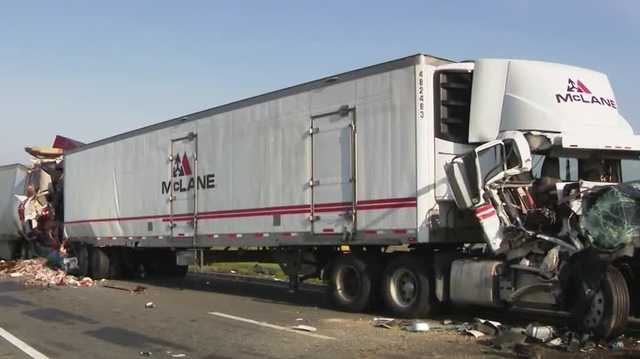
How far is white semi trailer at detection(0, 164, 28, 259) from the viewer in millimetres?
24562

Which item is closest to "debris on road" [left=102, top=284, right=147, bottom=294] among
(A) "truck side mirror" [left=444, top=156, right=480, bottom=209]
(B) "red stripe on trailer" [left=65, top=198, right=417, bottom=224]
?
(B) "red stripe on trailer" [left=65, top=198, right=417, bottom=224]

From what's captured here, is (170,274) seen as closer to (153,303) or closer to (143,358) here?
(153,303)

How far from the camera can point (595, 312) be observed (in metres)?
8.49

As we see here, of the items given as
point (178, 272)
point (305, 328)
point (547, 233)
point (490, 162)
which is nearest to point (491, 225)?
point (547, 233)

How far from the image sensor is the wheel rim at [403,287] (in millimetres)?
10977

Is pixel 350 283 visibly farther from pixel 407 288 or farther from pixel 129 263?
pixel 129 263

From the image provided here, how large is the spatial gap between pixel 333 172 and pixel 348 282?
1891 millimetres

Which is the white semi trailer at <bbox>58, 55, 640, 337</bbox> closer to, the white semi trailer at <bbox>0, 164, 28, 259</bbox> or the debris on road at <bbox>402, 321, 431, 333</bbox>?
the debris on road at <bbox>402, 321, 431, 333</bbox>

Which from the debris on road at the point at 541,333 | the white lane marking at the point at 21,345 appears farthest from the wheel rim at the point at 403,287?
the white lane marking at the point at 21,345

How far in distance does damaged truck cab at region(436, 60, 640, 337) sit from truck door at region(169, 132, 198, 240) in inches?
271

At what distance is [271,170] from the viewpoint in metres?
13.5

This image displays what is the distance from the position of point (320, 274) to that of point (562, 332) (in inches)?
205

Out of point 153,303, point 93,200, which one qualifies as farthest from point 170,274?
point 153,303

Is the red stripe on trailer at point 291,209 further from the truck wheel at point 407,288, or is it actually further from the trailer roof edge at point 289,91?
the trailer roof edge at point 289,91
